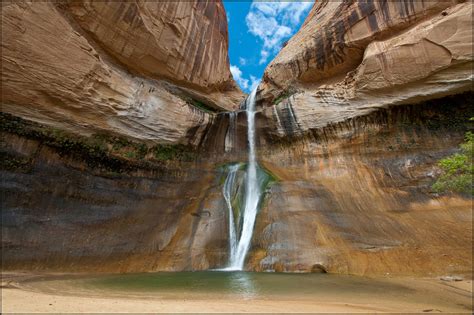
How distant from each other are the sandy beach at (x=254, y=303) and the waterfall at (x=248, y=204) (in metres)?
6.96

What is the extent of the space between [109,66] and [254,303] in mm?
12244

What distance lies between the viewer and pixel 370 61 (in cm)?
1309

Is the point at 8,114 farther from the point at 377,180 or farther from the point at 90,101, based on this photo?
the point at 377,180

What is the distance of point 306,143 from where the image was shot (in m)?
15.5

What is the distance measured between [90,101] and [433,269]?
14.3 metres

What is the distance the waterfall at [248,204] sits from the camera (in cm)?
1374

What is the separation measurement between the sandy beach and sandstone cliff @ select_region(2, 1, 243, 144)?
7777 millimetres

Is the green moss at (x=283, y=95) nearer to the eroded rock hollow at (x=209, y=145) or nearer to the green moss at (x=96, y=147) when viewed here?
the eroded rock hollow at (x=209, y=145)

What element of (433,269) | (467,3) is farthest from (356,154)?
(467,3)

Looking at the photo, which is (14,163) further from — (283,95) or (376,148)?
(376,148)

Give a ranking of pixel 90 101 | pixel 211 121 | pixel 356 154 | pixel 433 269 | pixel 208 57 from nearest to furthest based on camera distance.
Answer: pixel 433 269 < pixel 90 101 < pixel 356 154 < pixel 211 121 < pixel 208 57

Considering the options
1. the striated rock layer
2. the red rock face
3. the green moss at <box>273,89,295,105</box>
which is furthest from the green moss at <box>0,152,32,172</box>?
the green moss at <box>273,89,295,105</box>

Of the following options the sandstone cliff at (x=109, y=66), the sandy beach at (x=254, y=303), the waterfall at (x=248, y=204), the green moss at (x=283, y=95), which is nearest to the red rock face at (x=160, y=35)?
the sandstone cliff at (x=109, y=66)

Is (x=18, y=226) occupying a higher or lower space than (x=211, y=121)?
lower
